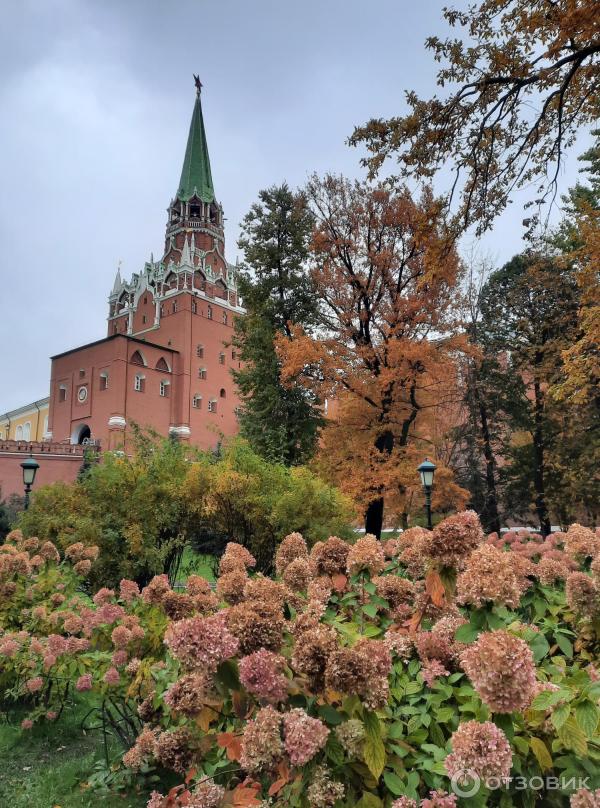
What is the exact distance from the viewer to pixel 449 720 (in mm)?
1947

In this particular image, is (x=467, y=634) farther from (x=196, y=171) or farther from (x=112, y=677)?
(x=196, y=171)

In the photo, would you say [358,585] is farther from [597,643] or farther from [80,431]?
[80,431]

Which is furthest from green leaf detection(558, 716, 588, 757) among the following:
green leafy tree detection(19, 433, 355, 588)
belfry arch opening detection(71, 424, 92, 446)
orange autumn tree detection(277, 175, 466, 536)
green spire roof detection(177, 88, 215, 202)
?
green spire roof detection(177, 88, 215, 202)

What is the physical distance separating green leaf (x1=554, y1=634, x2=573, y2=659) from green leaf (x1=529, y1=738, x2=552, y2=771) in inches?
30.9

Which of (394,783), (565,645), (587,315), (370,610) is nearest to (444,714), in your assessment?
(394,783)

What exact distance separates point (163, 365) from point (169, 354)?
45.4 inches

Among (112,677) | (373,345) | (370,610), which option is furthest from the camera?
(373,345)

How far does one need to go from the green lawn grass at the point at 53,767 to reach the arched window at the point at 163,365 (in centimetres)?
4947

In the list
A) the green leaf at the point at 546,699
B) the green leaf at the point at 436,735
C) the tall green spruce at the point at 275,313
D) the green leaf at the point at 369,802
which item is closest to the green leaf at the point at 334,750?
the green leaf at the point at 369,802

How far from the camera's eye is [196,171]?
214 ft

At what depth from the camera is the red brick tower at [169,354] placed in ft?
164

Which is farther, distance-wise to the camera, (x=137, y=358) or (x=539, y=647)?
(x=137, y=358)

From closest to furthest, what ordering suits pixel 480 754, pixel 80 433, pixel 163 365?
1. pixel 480 754
2. pixel 80 433
3. pixel 163 365

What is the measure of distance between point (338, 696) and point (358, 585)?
1.02 metres
